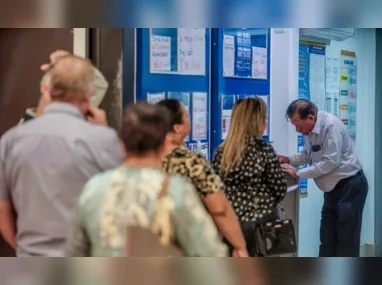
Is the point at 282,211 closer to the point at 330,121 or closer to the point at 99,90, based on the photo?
the point at 330,121

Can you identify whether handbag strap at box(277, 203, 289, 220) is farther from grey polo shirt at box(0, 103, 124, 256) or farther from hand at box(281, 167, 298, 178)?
grey polo shirt at box(0, 103, 124, 256)

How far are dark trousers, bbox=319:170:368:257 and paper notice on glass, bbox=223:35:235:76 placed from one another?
1.49 feet

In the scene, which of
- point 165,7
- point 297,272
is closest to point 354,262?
point 297,272

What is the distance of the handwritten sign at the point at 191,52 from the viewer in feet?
5.46

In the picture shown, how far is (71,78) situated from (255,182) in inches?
23.1

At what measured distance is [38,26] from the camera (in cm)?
173

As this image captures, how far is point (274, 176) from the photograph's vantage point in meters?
1.71

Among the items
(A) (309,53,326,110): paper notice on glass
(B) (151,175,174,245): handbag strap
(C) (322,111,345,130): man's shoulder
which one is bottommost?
(B) (151,175,174,245): handbag strap

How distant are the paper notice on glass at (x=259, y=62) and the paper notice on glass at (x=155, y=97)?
0.26m

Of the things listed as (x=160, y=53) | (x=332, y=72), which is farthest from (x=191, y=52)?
(x=332, y=72)

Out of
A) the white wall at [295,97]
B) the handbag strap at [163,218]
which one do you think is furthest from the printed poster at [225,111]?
the handbag strap at [163,218]

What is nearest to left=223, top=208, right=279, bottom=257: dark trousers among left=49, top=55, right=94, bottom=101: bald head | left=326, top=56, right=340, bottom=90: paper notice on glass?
left=326, top=56, right=340, bottom=90: paper notice on glass

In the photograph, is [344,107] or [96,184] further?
[344,107]

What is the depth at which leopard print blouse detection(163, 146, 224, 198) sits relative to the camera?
1.64 m
